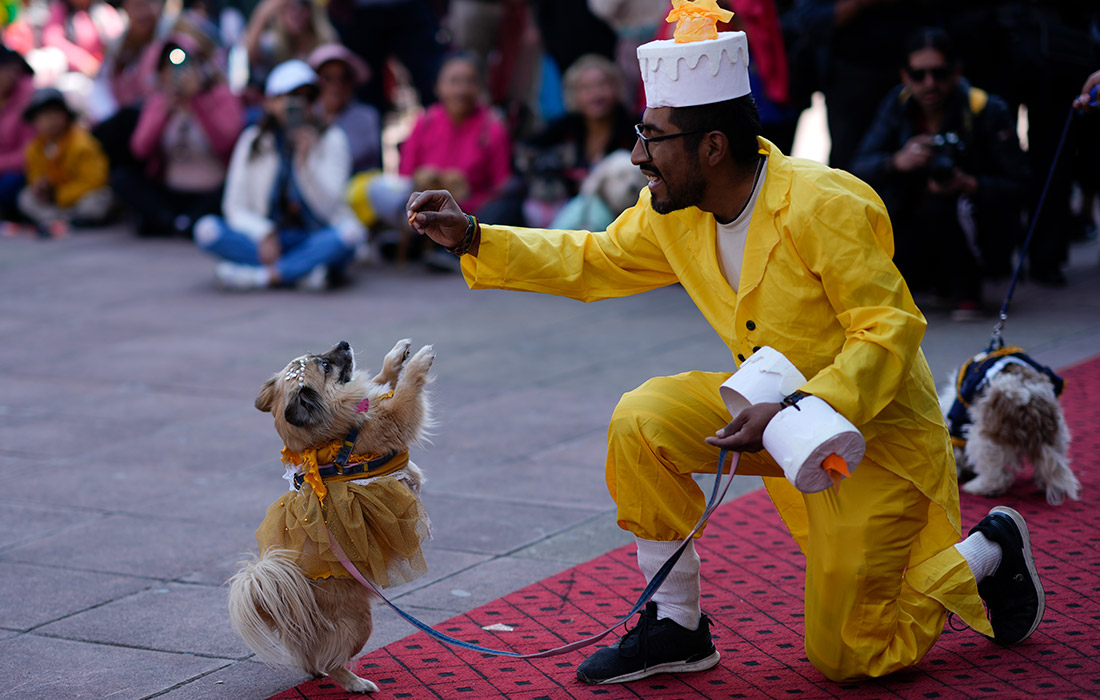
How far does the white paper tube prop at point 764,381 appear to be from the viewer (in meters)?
2.90

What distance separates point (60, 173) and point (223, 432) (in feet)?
21.5

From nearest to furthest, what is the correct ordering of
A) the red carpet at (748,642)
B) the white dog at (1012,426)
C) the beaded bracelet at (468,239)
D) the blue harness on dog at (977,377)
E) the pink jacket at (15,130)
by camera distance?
1. the red carpet at (748,642)
2. the beaded bracelet at (468,239)
3. the white dog at (1012,426)
4. the blue harness on dog at (977,377)
5. the pink jacket at (15,130)

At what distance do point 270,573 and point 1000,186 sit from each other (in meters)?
5.11

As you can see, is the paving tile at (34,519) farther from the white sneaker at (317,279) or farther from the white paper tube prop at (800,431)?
the white sneaker at (317,279)

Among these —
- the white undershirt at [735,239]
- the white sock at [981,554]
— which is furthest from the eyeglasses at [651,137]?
the white sock at [981,554]

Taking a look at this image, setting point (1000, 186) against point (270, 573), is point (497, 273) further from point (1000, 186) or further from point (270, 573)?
point (1000, 186)

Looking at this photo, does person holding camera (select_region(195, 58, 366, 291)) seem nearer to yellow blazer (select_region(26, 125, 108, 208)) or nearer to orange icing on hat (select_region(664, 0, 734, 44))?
yellow blazer (select_region(26, 125, 108, 208))

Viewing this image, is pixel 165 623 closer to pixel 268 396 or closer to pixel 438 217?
pixel 268 396

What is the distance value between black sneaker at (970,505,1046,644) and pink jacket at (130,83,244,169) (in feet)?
27.3

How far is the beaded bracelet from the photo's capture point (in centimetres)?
338

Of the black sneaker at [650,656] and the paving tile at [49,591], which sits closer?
the black sneaker at [650,656]

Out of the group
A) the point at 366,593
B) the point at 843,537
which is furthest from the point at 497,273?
the point at 843,537

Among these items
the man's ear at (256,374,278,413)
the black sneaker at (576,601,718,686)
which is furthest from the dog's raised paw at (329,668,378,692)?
the man's ear at (256,374,278,413)

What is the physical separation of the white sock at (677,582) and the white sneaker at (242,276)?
620 cm
